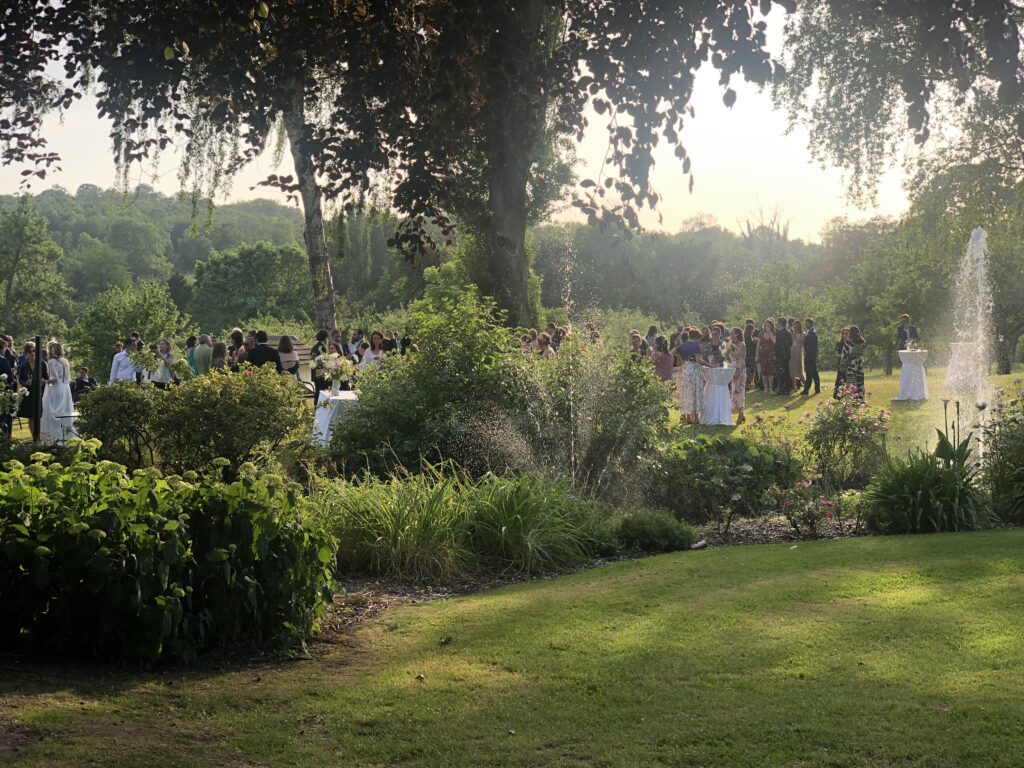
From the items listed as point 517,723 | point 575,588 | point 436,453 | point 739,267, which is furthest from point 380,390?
point 739,267

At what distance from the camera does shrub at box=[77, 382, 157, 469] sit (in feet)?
38.0

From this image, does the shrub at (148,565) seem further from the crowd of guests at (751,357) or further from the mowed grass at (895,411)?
the crowd of guests at (751,357)

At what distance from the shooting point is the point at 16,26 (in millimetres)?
6797

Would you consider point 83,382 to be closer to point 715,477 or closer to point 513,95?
point 715,477

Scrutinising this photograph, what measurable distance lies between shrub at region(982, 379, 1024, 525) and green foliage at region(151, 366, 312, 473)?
6.57 m

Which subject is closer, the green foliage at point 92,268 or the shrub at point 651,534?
the shrub at point 651,534

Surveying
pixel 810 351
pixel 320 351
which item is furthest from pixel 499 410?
pixel 810 351

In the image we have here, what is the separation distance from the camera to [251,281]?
80000mm

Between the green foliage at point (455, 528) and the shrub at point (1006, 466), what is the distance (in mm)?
3534

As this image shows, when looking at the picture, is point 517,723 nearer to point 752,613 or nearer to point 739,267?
point 752,613

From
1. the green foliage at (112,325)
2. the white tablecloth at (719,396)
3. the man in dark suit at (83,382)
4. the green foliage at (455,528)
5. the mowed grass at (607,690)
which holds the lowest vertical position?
the mowed grass at (607,690)

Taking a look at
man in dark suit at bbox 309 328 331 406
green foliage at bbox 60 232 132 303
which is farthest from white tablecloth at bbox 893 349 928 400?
green foliage at bbox 60 232 132 303

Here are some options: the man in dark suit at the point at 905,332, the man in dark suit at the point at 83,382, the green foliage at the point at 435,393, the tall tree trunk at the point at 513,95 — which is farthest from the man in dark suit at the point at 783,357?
the tall tree trunk at the point at 513,95

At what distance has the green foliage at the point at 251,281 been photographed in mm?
79562
